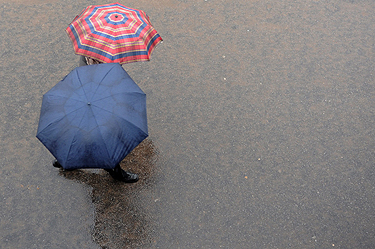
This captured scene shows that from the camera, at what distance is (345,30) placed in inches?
255

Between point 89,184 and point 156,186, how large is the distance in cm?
95

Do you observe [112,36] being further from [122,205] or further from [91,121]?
[122,205]

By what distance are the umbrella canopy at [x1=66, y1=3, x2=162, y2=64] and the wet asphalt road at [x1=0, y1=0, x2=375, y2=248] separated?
135cm

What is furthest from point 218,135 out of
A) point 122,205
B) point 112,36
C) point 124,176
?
point 112,36

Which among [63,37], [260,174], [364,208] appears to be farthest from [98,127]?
[364,208]

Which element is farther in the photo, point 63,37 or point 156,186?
point 63,37

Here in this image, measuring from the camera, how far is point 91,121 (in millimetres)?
3326

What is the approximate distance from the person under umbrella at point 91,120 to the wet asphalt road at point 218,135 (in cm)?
127

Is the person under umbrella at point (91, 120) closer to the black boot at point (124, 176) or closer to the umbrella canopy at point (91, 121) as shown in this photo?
the umbrella canopy at point (91, 121)

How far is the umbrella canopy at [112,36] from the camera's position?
4008 mm

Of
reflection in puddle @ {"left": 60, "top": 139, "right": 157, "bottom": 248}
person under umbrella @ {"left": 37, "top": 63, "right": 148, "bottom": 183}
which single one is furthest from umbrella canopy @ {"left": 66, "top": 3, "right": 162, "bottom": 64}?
reflection in puddle @ {"left": 60, "top": 139, "right": 157, "bottom": 248}

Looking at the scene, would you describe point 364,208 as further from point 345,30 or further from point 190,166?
point 345,30

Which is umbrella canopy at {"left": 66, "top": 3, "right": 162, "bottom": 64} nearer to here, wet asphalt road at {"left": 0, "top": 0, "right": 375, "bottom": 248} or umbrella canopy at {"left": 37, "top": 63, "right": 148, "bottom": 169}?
umbrella canopy at {"left": 37, "top": 63, "right": 148, "bottom": 169}

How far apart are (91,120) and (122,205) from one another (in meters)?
1.63
